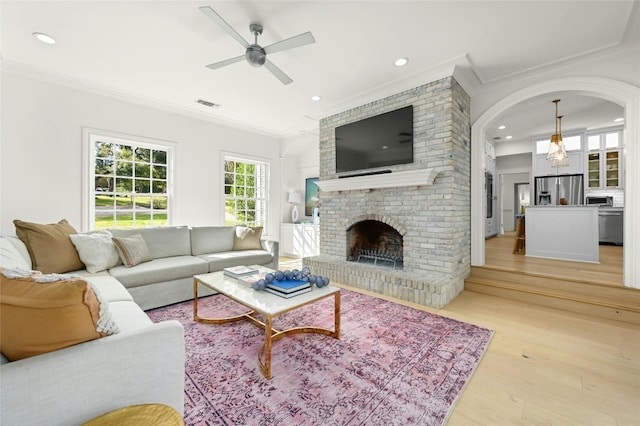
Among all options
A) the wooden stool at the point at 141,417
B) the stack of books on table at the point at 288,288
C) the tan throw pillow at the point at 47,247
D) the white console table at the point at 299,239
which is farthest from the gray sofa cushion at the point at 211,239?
the wooden stool at the point at 141,417

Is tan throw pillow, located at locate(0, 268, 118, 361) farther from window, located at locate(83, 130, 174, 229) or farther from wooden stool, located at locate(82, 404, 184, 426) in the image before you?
window, located at locate(83, 130, 174, 229)

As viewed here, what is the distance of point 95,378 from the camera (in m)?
0.96

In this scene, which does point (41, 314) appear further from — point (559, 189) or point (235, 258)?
point (559, 189)

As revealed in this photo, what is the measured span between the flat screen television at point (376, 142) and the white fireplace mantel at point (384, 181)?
0.70 feet

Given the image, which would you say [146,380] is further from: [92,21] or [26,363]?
[92,21]

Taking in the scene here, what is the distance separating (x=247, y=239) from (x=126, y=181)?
81.0 inches

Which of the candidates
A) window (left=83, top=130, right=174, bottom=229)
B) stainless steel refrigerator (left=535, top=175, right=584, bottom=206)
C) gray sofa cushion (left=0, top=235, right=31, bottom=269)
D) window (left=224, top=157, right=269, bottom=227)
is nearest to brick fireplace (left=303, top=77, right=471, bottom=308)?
window (left=224, top=157, right=269, bottom=227)

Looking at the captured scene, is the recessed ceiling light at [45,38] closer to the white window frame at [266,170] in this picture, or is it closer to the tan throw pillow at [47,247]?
the tan throw pillow at [47,247]

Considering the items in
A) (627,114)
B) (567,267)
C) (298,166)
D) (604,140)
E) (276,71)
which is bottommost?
(567,267)

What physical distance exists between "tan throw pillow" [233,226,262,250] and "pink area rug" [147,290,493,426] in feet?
4.83

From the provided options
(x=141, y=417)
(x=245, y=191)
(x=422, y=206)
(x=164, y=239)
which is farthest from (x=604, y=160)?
(x=164, y=239)

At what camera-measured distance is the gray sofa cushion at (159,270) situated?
2631mm

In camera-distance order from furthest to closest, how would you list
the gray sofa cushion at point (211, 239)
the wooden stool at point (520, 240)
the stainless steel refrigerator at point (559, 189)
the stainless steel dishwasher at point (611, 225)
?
the stainless steel refrigerator at point (559, 189), the stainless steel dishwasher at point (611, 225), the wooden stool at point (520, 240), the gray sofa cushion at point (211, 239)

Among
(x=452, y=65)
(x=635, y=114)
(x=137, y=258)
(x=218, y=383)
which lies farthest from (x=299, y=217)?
(x=635, y=114)
